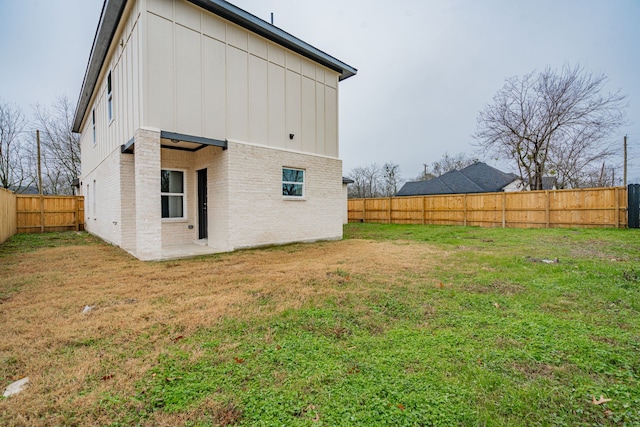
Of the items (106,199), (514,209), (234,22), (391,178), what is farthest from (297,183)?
(391,178)

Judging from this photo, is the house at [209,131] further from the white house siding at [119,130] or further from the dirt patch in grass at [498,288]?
the dirt patch in grass at [498,288]

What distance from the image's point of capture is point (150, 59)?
659cm

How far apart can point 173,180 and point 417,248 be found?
774 centimetres

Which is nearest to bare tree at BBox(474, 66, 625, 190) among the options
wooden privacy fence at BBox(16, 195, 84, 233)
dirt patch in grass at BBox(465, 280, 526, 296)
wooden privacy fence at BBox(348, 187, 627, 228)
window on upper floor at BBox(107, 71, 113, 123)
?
wooden privacy fence at BBox(348, 187, 627, 228)

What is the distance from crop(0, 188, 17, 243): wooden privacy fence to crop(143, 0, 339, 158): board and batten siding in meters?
7.89

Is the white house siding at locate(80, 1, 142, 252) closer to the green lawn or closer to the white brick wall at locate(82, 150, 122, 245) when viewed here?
the white brick wall at locate(82, 150, 122, 245)

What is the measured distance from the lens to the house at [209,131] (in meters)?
6.74

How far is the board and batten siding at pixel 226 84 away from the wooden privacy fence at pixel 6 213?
7.89 meters

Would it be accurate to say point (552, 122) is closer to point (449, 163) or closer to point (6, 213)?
point (449, 163)

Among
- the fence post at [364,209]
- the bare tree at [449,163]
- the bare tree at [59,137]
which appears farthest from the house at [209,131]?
the bare tree at [449,163]

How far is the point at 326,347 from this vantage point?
2586 millimetres

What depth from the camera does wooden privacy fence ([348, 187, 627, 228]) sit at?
12.0 m

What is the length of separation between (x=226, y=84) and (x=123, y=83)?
2813mm

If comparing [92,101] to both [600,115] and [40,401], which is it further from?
[600,115]
